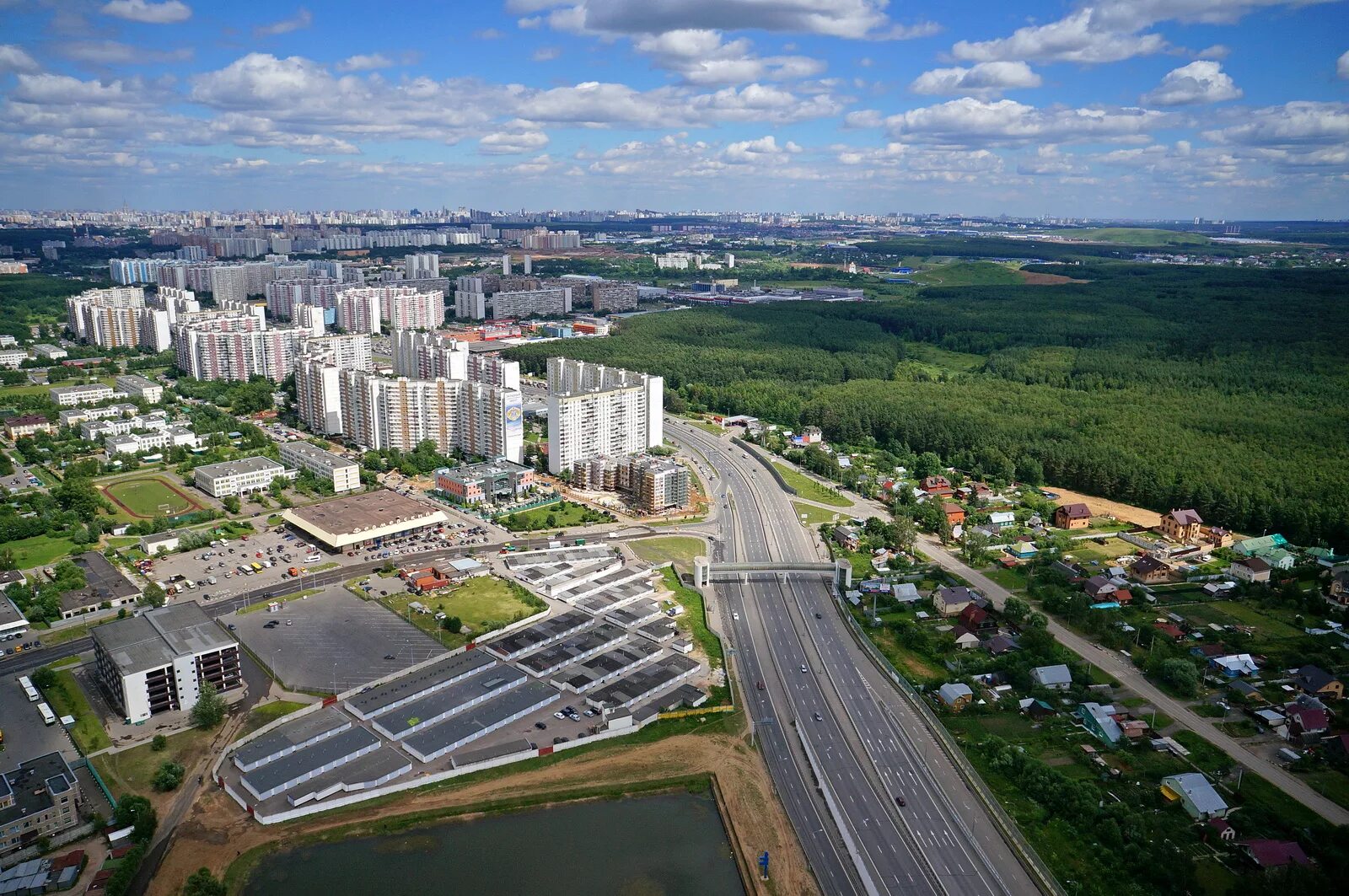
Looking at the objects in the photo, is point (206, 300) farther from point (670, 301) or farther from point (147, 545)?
point (147, 545)

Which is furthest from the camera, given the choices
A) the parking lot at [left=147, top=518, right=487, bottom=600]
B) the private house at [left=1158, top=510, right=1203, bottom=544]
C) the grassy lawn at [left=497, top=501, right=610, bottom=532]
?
the grassy lawn at [left=497, top=501, right=610, bottom=532]

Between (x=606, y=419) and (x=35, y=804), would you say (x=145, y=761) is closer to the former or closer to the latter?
(x=35, y=804)

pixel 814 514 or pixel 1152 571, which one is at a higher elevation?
pixel 1152 571

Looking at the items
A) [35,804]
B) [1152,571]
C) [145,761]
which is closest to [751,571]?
[1152,571]

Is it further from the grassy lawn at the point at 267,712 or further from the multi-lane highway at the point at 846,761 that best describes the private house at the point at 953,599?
the grassy lawn at the point at 267,712

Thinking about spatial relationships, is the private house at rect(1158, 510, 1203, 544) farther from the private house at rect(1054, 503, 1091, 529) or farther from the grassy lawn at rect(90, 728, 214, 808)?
the grassy lawn at rect(90, 728, 214, 808)

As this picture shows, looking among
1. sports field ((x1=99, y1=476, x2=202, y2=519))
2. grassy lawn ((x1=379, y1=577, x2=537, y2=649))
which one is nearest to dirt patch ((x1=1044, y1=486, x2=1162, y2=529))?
grassy lawn ((x1=379, y1=577, x2=537, y2=649))
